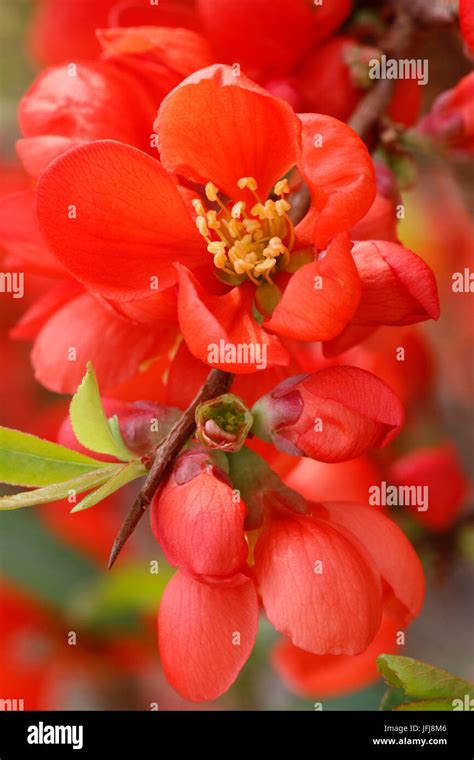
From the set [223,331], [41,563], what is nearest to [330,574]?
[223,331]

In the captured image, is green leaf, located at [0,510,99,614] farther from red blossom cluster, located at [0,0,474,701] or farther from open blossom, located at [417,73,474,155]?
open blossom, located at [417,73,474,155]

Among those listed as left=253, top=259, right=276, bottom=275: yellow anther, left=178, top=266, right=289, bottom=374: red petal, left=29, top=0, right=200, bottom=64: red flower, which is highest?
left=29, top=0, right=200, bottom=64: red flower

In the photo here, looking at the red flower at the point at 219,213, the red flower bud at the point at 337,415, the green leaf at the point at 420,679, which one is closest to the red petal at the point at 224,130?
the red flower at the point at 219,213

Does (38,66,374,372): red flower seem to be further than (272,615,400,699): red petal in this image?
No

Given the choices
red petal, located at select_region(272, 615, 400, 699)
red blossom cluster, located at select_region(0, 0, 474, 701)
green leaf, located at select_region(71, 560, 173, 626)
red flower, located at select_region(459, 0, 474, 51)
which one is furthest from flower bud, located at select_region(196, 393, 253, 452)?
green leaf, located at select_region(71, 560, 173, 626)

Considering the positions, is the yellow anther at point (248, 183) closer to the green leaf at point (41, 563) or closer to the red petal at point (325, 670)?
the red petal at point (325, 670)
